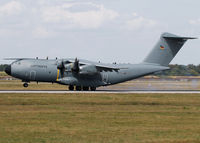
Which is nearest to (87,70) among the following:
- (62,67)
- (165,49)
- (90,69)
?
(90,69)

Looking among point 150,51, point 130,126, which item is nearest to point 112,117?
point 130,126

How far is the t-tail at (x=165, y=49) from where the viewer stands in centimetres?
5238

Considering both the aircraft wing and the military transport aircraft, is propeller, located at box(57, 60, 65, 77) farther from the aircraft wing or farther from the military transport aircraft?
the aircraft wing

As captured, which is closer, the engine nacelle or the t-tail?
the engine nacelle

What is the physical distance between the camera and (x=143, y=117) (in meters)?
24.5

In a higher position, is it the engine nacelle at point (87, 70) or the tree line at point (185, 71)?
the tree line at point (185, 71)

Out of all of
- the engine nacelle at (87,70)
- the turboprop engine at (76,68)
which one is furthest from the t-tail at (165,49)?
the turboprop engine at (76,68)

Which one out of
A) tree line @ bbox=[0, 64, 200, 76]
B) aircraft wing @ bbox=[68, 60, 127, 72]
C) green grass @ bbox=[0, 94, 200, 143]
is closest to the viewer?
green grass @ bbox=[0, 94, 200, 143]

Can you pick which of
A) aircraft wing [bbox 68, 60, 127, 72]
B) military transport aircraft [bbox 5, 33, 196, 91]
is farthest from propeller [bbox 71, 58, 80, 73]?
aircraft wing [bbox 68, 60, 127, 72]

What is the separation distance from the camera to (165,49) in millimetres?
52562

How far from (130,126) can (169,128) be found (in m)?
1.87

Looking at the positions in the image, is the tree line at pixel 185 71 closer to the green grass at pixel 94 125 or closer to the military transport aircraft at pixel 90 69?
the military transport aircraft at pixel 90 69

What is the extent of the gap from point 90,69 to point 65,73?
2872mm

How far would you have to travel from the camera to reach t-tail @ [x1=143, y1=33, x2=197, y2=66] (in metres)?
52.4
